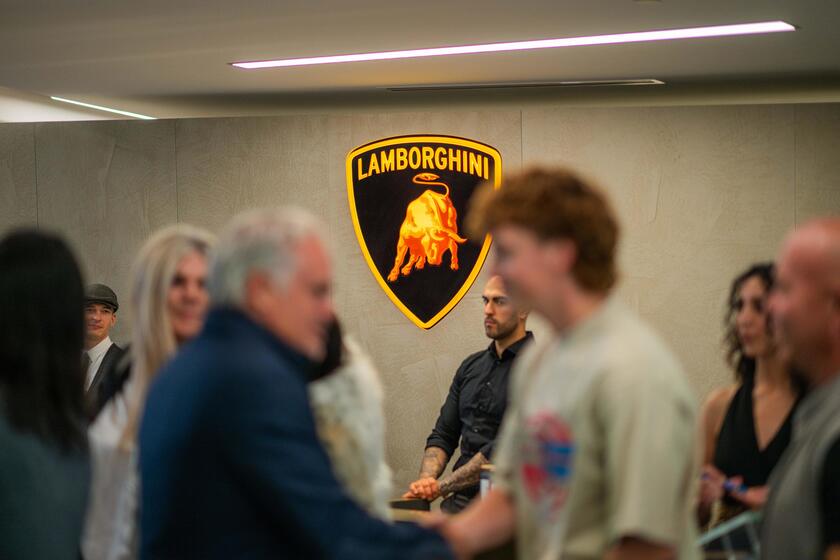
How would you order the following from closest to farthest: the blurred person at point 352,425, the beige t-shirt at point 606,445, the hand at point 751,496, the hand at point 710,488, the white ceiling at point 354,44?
the beige t-shirt at point 606,445 → the blurred person at point 352,425 → the hand at point 751,496 → the hand at point 710,488 → the white ceiling at point 354,44

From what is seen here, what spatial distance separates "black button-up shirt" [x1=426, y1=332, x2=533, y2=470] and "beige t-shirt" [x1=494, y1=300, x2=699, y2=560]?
2.98 m

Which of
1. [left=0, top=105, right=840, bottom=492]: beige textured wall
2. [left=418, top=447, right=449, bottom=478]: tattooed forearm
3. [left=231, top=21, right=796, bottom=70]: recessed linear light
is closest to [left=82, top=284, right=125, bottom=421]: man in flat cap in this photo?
[left=0, top=105, right=840, bottom=492]: beige textured wall

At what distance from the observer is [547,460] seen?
6.09 ft

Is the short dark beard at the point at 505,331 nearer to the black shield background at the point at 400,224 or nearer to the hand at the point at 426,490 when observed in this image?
the hand at the point at 426,490

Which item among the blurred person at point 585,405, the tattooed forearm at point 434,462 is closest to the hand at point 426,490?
the tattooed forearm at point 434,462

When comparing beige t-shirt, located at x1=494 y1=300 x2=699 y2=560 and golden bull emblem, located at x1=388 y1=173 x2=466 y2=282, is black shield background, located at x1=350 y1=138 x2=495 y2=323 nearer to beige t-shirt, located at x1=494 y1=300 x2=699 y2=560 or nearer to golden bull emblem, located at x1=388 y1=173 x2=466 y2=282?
golden bull emblem, located at x1=388 y1=173 x2=466 y2=282

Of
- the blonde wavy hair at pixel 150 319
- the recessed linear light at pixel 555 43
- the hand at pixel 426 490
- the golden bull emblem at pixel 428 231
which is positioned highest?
the recessed linear light at pixel 555 43

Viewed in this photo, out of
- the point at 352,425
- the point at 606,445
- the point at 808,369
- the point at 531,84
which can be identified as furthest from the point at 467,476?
the point at 606,445

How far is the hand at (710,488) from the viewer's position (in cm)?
281

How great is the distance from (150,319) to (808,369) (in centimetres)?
142

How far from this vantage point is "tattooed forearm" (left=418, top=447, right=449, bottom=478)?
5.18m

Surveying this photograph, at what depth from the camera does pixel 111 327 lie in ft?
22.3

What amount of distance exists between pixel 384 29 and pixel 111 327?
291 cm

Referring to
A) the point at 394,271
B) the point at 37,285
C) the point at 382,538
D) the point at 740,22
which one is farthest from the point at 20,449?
the point at 394,271
